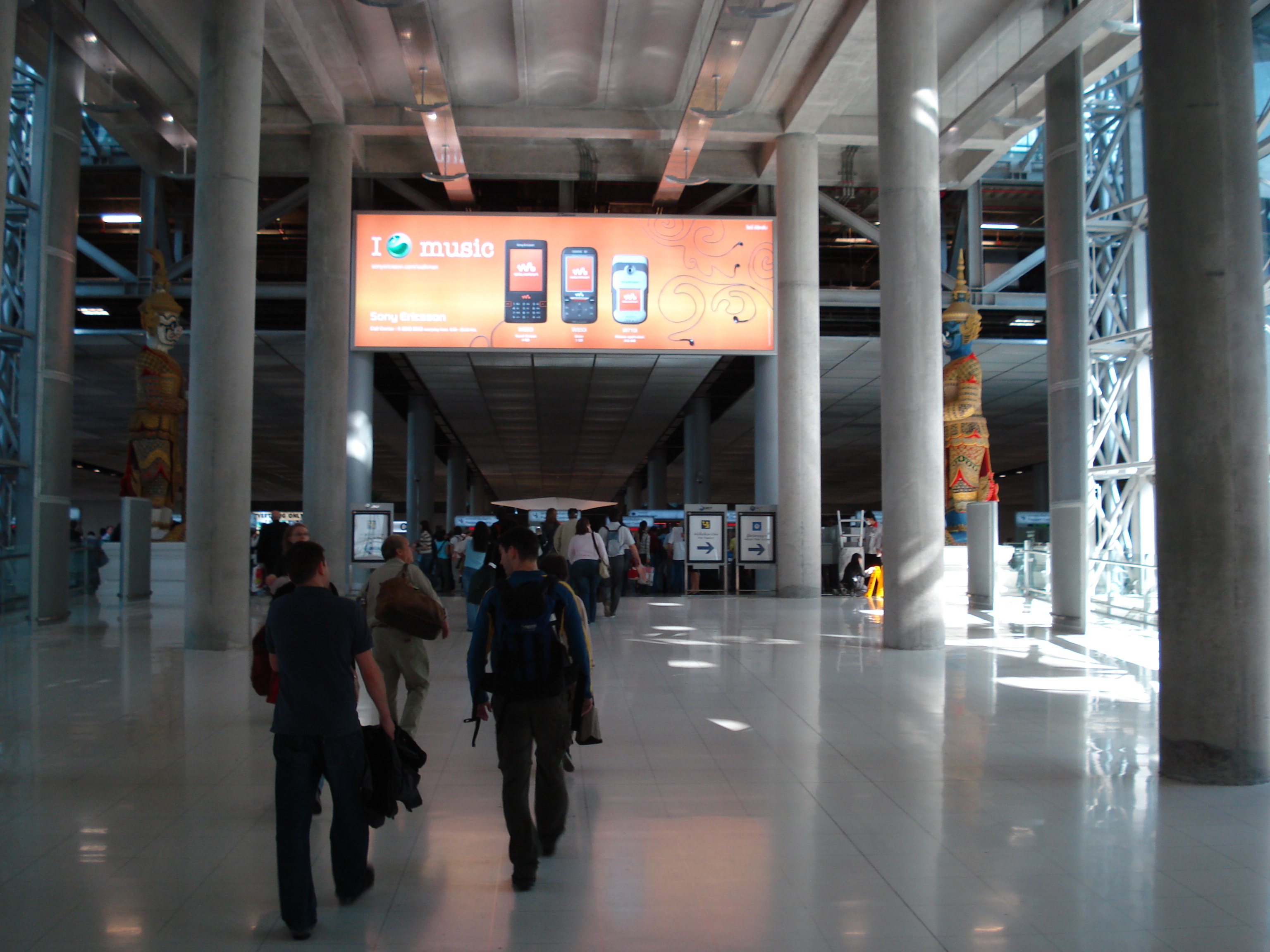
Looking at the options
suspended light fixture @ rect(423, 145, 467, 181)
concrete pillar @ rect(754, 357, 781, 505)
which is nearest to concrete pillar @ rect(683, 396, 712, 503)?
concrete pillar @ rect(754, 357, 781, 505)

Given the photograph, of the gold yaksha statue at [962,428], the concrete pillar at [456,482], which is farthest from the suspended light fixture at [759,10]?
the concrete pillar at [456,482]

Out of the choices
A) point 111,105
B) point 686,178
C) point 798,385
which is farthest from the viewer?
point 686,178

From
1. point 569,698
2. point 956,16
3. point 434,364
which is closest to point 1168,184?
point 569,698

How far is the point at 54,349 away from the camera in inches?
584

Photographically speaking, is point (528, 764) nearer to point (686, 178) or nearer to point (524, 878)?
point (524, 878)

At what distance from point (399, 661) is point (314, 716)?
2.46 m

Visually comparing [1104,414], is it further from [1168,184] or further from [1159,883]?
[1159,883]

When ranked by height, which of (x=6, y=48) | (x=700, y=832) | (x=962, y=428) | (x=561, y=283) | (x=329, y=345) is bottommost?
(x=700, y=832)

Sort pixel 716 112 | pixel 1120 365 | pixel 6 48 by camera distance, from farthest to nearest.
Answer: pixel 716 112
pixel 1120 365
pixel 6 48

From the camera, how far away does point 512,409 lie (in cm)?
3195

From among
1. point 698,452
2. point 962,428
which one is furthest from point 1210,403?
point 698,452

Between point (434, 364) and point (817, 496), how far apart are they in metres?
10.6

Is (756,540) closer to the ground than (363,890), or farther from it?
farther from it

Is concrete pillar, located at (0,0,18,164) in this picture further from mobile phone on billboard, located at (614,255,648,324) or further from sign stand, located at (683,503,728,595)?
Answer: sign stand, located at (683,503,728,595)
